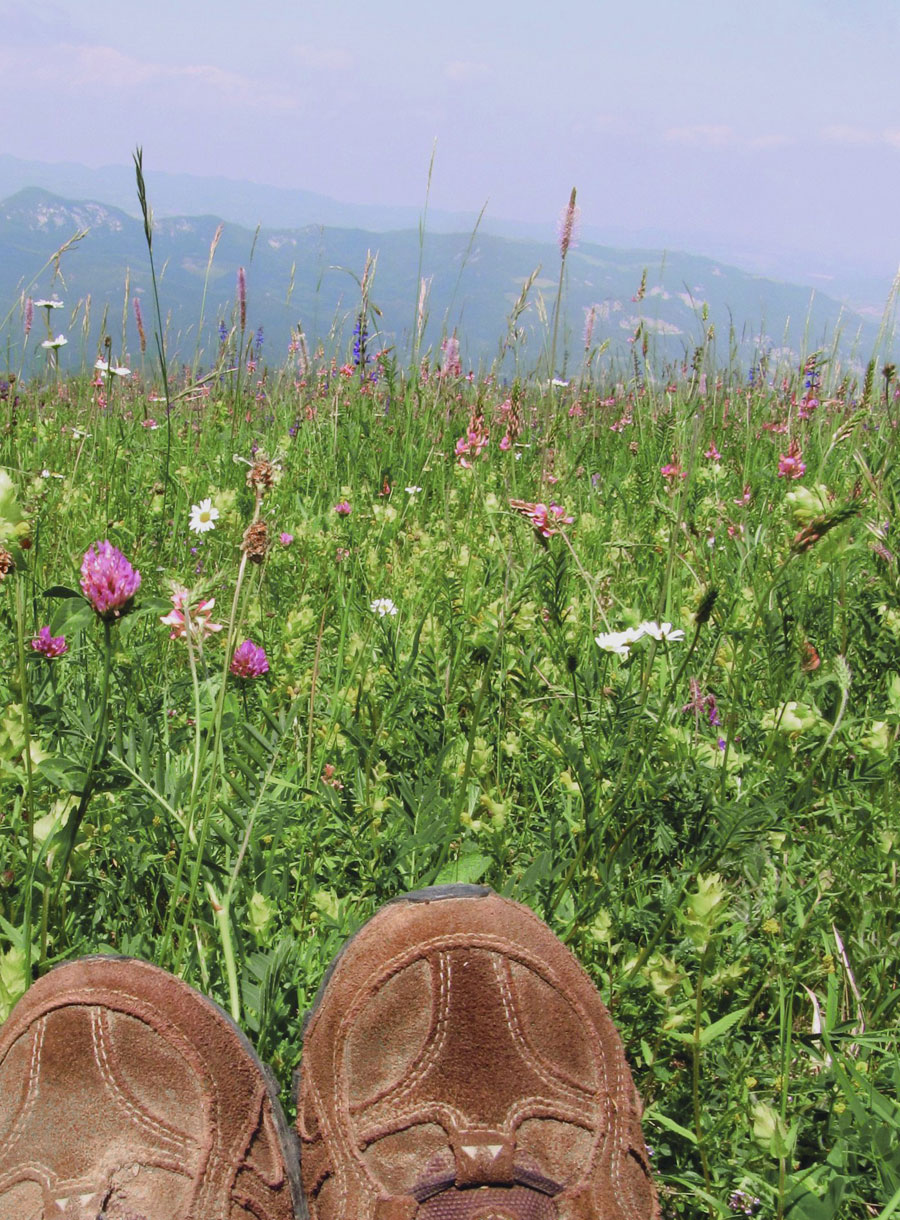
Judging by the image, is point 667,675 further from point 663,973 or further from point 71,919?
point 71,919

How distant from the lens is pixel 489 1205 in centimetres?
107

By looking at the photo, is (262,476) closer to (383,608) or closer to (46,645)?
(46,645)

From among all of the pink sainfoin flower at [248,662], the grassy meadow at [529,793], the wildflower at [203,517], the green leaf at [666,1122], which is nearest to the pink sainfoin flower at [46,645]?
the grassy meadow at [529,793]

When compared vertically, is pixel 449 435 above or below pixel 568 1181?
above

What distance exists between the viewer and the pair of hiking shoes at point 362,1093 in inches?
41.3

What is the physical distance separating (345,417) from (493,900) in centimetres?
363

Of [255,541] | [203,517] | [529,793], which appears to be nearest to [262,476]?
[255,541]

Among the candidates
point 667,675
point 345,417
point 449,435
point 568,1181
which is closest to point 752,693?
point 667,675

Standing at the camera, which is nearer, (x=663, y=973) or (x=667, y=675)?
(x=663, y=973)

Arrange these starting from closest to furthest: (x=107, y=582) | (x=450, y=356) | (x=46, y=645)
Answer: (x=107, y=582) → (x=46, y=645) → (x=450, y=356)

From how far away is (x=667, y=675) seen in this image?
192 cm

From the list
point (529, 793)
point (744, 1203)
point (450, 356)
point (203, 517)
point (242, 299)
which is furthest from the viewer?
point (450, 356)

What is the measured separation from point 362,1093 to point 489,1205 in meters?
0.20

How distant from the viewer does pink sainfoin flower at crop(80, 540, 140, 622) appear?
897 mm
